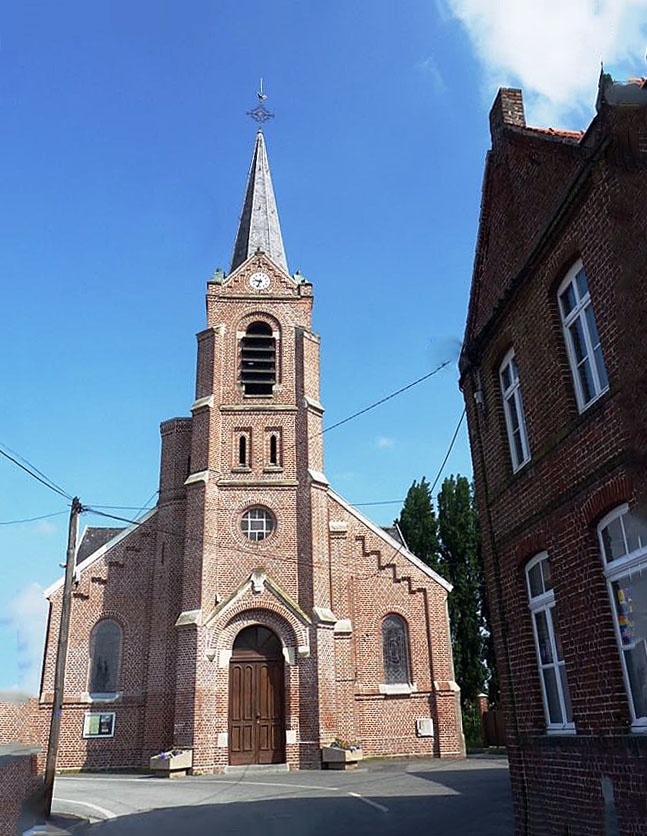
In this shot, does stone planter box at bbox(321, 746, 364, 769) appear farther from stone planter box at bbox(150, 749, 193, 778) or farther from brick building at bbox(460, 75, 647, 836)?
brick building at bbox(460, 75, 647, 836)

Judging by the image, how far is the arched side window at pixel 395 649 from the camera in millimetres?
24531

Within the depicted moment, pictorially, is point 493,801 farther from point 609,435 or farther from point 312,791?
point 609,435

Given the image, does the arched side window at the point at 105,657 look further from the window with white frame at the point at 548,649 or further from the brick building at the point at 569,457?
the window with white frame at the point at 548,649

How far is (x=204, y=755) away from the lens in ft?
67.6

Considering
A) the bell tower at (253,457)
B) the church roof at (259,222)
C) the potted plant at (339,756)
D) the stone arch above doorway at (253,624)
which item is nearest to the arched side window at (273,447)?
the bell tower at (253,457)

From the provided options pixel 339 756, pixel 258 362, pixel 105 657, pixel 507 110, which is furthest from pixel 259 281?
pixel 507 110

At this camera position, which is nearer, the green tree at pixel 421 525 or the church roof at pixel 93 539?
the church roof at pixel 93 539

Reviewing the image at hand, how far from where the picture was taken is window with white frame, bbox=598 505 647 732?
23.1 feet

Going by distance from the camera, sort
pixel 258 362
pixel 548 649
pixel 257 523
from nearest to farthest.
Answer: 1. pixel 548 649
2. pixel 257 523
3. pixel 258 362

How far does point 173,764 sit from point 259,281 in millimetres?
17226

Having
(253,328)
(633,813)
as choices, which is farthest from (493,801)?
(253,328)

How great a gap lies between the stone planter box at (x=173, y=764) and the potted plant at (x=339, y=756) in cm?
377

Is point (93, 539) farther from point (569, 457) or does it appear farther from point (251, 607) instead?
point (569, 457)

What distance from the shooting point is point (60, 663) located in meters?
15.3
